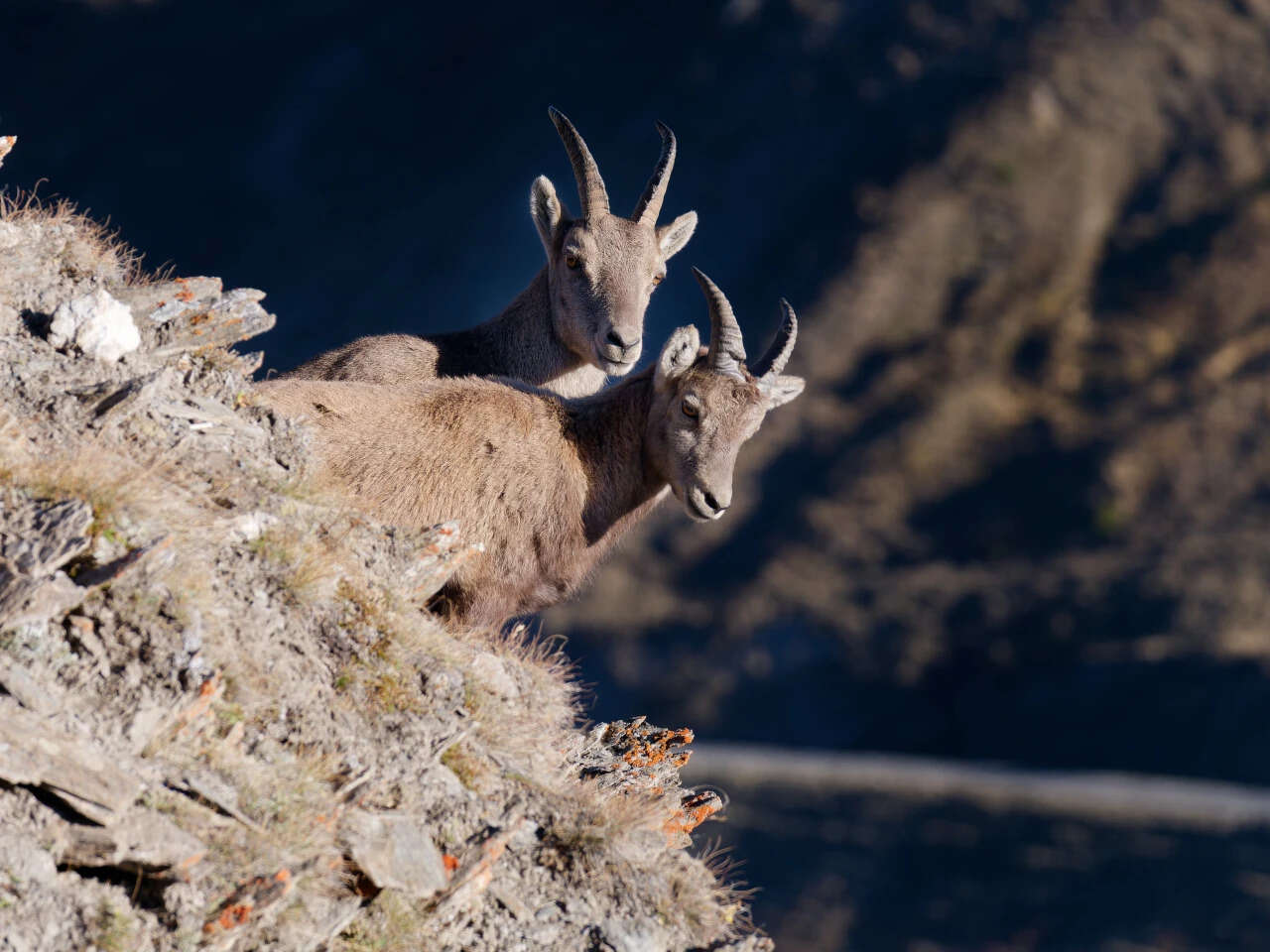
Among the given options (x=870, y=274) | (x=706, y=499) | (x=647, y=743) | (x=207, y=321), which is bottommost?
(x=647, y=743)

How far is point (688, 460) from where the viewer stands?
11.1m

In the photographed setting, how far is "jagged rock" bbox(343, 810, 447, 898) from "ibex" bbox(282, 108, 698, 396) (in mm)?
6683

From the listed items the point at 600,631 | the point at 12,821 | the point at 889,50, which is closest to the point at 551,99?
the point at 889,50

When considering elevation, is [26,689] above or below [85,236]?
below

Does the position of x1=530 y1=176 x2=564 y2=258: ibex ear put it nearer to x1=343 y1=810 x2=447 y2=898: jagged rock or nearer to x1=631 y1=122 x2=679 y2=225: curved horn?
x1=631 y1=122 x2=679 y2=225: curved horn

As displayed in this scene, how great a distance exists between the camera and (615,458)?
1131 centimetres

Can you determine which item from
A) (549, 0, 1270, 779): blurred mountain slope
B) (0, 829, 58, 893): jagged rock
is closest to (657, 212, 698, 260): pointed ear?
(0, 829, 58, 893): jagged rock

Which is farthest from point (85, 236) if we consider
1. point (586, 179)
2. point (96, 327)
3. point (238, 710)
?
point (586, 179)

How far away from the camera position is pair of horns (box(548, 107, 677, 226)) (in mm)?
14617

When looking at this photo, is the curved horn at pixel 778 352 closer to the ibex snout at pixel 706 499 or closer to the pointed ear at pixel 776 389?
the pointed ear at pixel 776 389

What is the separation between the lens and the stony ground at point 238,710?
20.3 ft

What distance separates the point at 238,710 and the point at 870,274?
73425 millimetres

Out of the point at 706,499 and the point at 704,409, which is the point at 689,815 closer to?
the point at 706,499

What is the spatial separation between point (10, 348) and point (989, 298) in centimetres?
7558
